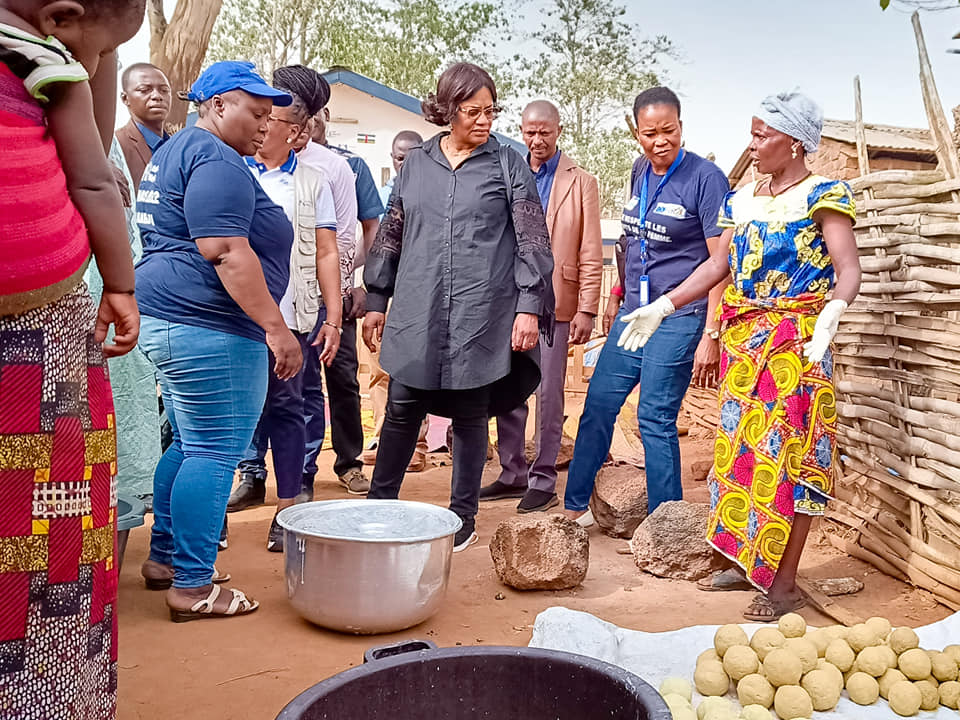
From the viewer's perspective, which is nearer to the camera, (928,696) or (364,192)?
(928,696)

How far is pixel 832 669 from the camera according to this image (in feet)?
9.04

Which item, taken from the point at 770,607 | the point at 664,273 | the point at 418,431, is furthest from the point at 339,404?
the point at 770,607

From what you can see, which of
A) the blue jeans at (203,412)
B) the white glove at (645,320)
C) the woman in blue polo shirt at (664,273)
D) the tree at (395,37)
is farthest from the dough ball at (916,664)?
the tree at (395,37)

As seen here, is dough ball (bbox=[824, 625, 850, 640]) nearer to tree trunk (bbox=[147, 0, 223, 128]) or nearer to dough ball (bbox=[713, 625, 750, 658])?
A: dough ball (bbox=[713, 625, 750, 658])

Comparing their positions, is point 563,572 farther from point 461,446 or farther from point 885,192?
point 885,192

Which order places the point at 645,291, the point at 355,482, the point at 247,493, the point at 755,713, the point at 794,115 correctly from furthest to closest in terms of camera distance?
the point at 355,482 → the point at 247,493 → the point at 645,291 → the point at 794,115 → the point at 755,713

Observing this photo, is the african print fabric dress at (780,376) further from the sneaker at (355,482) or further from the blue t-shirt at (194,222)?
the sneaker at (355,482)

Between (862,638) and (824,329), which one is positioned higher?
(824,329)

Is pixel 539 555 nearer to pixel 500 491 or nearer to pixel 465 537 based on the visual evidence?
pixel 465 537

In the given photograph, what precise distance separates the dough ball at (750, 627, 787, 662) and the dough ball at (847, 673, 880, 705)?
0.23 meters

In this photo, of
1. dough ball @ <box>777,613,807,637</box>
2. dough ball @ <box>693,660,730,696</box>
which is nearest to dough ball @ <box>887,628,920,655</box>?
dough ball @ <box>777,613,807,637</box>

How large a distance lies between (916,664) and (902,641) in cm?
10

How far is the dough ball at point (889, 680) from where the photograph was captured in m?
2.76

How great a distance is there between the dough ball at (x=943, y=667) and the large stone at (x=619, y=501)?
223cm
